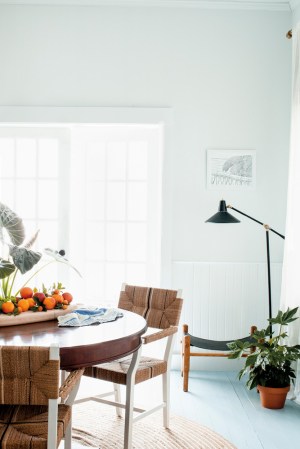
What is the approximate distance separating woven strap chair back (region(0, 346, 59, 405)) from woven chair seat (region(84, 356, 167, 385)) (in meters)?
0.93

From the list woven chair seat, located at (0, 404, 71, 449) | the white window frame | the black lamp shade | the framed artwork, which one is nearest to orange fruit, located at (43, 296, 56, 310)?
woven chair seat, located at (0, 404, 71, 449)

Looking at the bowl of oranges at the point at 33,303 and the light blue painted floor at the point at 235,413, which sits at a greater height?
the bowl of oranges at the point at 33,303

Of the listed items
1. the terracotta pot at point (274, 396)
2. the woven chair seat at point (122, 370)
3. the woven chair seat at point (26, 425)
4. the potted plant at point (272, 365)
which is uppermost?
the woven chair seat at point (26, 425)

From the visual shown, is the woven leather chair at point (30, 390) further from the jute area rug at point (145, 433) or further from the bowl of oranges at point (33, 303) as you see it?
the jute area rug at point (145, 433)

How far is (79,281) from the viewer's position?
4.75m

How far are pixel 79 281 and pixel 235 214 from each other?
1564 millimetres

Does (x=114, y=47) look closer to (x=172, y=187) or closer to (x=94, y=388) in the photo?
(x=172, y=187)

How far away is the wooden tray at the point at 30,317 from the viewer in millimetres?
2605

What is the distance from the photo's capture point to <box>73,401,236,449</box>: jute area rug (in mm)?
2988

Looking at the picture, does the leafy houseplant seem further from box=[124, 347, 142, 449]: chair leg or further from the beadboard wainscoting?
the beadboard wainscoting

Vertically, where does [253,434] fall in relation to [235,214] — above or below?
below

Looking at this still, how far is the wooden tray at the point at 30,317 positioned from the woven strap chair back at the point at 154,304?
656mm

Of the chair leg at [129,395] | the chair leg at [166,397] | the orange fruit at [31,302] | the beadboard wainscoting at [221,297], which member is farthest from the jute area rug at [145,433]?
the beadboard wainscoting at [221,297]

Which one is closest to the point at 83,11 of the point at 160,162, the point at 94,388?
the point at 160,162
